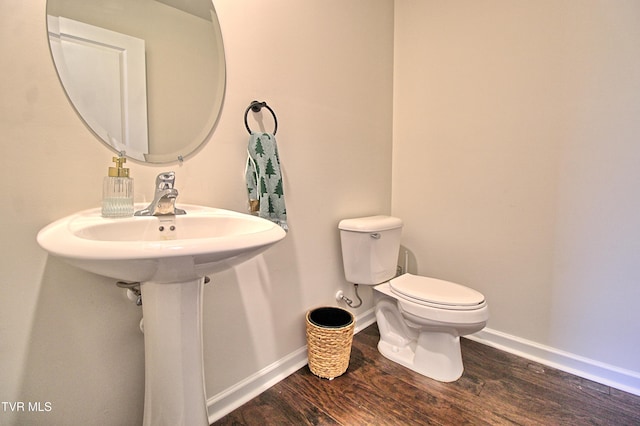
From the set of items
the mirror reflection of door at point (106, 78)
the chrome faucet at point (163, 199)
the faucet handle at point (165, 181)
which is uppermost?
the mirror reflection of door at point (106, 78)

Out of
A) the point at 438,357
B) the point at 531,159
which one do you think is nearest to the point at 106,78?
the point at 438,357

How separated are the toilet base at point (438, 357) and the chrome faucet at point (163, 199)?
128cm

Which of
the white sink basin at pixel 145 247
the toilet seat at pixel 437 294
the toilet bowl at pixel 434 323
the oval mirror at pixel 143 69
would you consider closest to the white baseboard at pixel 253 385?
the toilet bowl at pixel 434 323

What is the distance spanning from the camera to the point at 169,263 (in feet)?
1.81

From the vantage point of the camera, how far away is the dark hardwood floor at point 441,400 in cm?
113

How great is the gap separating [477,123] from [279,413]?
1.78m

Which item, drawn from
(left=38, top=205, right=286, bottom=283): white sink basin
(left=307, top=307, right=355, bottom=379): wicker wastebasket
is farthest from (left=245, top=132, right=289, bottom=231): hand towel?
(left=307, top=307, right=355, bottom=379): wicker wastebasket

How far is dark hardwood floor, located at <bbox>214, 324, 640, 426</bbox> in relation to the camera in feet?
3.70

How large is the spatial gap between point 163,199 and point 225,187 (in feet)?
1.02

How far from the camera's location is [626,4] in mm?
1242

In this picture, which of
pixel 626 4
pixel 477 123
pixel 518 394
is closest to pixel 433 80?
pixel 477 123

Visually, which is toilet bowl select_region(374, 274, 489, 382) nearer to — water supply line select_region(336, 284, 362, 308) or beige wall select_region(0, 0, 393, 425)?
water supply line select_region(336, 284, 362, 308)

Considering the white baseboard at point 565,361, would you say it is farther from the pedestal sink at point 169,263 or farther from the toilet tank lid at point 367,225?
the pedestal sink at point 169,263

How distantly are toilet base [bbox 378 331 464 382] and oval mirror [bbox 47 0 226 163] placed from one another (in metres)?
1.37
